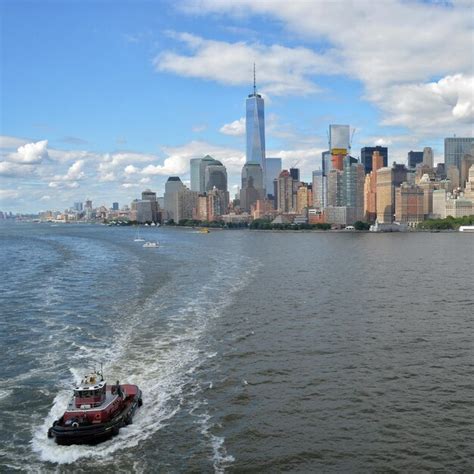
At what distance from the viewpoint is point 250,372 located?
3597cm

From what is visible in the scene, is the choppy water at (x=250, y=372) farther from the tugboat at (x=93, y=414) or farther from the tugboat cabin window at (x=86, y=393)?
the tugboat cabin window at (x=86, y=393)

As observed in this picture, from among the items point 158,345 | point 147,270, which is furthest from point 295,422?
point 147,270

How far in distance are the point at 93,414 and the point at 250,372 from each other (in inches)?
462

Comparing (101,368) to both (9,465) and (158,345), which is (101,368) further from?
(9,465)

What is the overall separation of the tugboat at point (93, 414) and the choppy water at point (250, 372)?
0.56 meters

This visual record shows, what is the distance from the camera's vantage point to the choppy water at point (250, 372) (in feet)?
83.7

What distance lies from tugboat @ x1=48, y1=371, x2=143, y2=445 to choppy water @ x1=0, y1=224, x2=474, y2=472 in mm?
561

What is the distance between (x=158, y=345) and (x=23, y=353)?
9.63 metres

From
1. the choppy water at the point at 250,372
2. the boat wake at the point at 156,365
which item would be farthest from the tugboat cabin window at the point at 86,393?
the choppy water at the point at 250,372

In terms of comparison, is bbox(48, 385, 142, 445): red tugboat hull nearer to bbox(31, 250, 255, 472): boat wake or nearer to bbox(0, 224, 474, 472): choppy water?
bbox(31, 250, 255, 472): boat wake

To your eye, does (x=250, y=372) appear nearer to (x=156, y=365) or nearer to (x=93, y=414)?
(x=156, y=365)

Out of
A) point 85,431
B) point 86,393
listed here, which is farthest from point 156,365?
point 85,431

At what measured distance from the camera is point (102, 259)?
10881cm

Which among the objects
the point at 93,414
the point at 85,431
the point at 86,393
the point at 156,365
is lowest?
the point at 85,431
